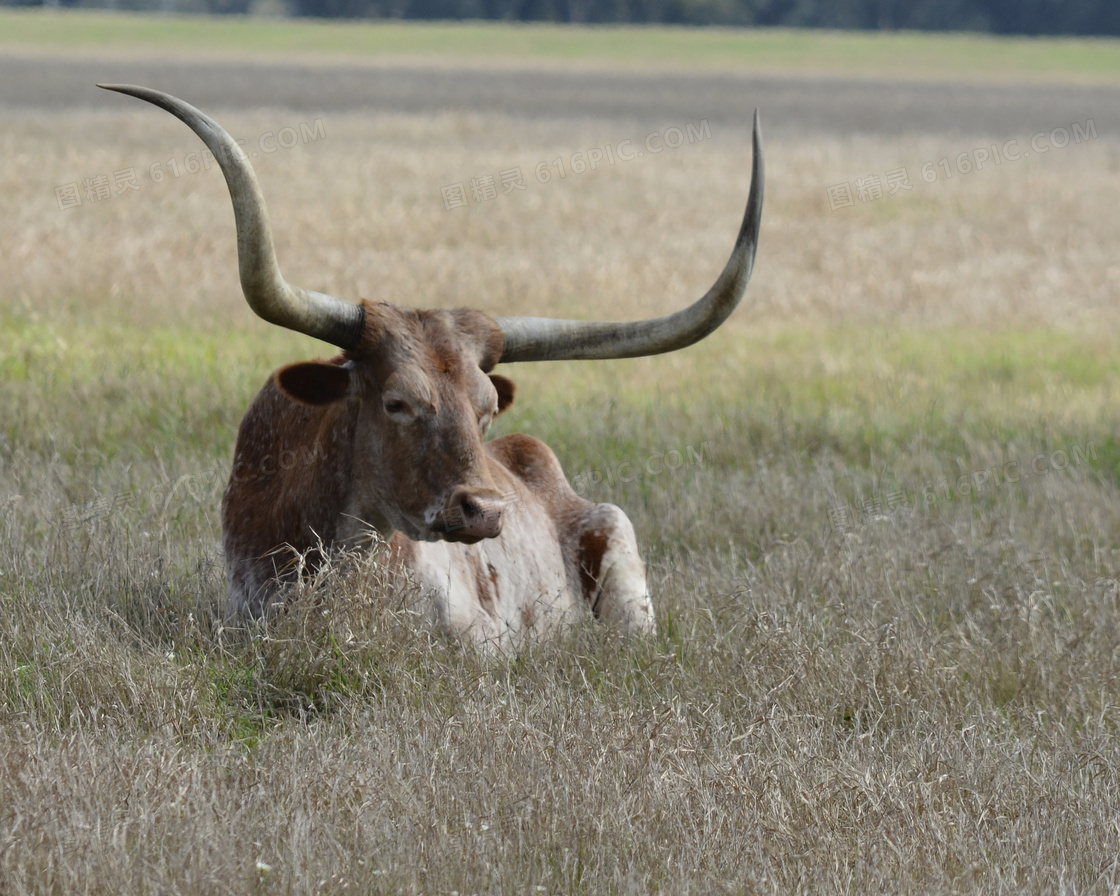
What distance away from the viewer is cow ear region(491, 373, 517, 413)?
538 centimetres

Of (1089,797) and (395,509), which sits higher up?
(395,509)

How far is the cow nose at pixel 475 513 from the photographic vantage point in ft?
14.6

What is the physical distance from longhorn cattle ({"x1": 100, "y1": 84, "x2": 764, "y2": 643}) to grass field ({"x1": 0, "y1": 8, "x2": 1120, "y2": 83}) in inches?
2718

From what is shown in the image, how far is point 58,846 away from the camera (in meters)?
3.38

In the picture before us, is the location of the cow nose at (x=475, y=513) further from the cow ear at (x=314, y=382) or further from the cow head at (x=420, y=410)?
the cow ear at (x=314, y=382)

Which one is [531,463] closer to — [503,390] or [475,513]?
[503,390]

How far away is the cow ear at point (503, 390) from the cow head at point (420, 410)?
0.34 m

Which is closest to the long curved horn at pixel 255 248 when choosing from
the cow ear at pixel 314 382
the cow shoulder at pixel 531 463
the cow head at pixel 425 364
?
the cow head at pixel 425 364

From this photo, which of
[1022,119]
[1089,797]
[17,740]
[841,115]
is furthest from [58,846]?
[1022,119]

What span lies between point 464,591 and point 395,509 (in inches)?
29.0

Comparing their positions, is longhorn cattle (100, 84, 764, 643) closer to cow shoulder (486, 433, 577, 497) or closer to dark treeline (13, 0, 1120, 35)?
cow shoulder (486, 433, 577, 497)

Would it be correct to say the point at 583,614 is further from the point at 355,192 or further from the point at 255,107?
the point at 255,107

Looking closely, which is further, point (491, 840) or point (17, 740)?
point (17, 740)

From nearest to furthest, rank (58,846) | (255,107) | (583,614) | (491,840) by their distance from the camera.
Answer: (58,846) < (491,840) < (583,614) < (255,107)
